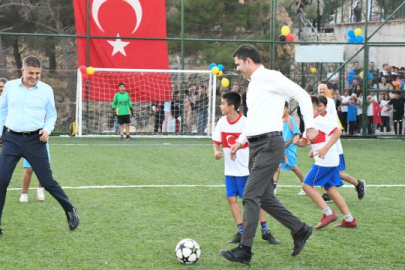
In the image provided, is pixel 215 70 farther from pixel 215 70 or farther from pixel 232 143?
pixel 232 143

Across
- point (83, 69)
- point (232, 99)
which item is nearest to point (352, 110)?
point (83, 69)

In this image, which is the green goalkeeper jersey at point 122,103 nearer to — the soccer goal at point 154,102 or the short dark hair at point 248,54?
the soccer goal at point 154,102

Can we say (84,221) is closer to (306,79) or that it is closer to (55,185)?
(55,185)

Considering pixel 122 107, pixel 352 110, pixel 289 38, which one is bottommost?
pixel 352 110

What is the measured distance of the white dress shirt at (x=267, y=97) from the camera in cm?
691

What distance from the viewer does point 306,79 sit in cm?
2530

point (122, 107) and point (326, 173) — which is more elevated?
point (326, 173)

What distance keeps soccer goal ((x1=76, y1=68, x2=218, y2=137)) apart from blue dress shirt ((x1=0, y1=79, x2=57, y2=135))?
1412 centimetres

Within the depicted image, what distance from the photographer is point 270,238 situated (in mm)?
7887

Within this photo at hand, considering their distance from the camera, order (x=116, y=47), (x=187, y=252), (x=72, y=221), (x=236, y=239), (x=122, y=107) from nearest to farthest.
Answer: (x=187, y=252) → (x=236, y=239) → (x=72, y=221) → (x=122, y=107) → (x=116, y=47)

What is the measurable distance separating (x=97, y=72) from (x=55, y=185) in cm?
1466

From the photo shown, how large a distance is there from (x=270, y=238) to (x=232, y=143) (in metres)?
1.04

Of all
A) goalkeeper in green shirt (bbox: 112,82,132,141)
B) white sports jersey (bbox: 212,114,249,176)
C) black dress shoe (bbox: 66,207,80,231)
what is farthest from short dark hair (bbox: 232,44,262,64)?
goalkeeper in green shirt (bbox: 112,82,132,141)

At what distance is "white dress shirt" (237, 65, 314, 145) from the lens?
6.91 metres
